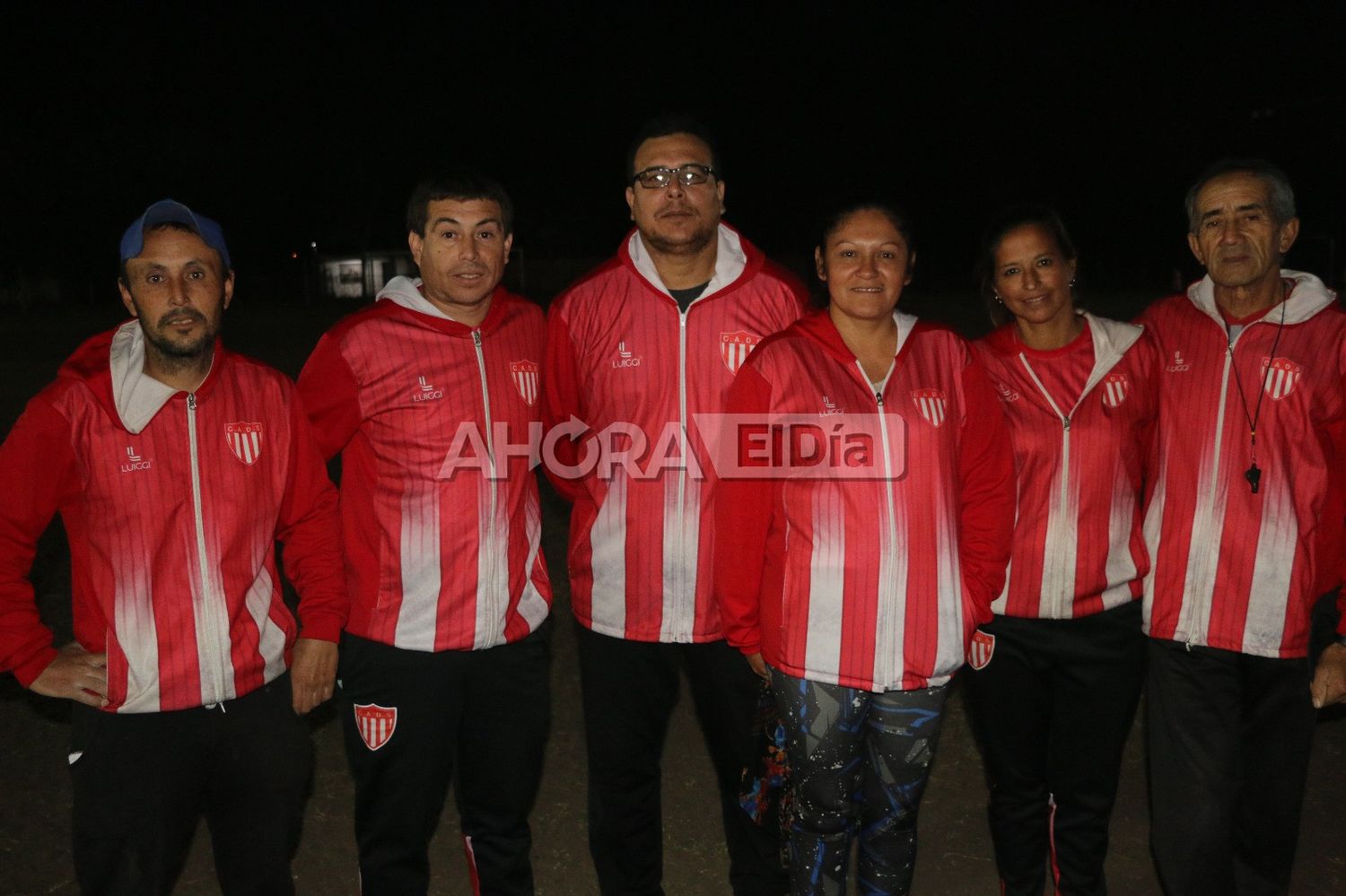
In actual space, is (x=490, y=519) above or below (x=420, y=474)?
below

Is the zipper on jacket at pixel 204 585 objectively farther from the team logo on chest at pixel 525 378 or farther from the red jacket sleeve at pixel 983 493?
the red jacket sleeve at pixel 983 493

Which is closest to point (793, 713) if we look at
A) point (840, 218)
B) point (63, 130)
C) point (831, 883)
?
point (831, 883)

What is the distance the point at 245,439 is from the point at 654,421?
120 centimetres

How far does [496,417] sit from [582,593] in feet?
2.13

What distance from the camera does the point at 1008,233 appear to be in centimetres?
334

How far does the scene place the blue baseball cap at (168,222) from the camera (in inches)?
108

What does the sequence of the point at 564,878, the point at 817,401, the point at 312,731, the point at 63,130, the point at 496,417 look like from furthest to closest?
the point at 63,130 → the point at 312,731 → the point at 564,878 → the point at 496,417 → the point at 817,401

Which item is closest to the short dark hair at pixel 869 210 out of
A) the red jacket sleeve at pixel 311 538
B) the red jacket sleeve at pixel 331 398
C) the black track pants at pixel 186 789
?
the red jacket sleeve at pixel 331 398

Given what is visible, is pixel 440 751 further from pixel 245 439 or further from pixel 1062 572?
pixel 1062 572

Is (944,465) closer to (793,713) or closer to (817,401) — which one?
(817,401)

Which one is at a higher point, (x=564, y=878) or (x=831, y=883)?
(x=831, y=883)

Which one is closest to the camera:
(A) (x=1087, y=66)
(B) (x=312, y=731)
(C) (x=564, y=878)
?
(C) (x=564, y=878)

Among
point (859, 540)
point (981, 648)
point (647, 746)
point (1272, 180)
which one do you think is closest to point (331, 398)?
point (647, 746)

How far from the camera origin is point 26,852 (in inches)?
152
